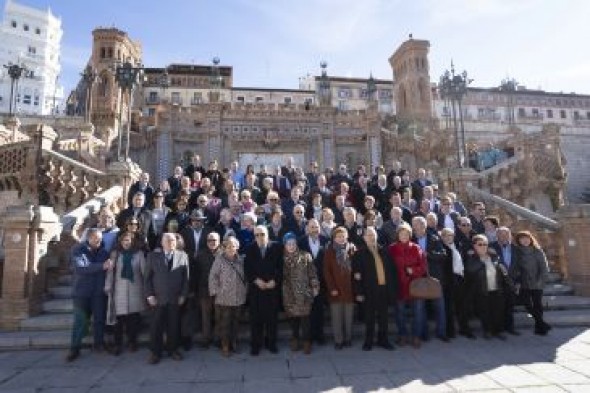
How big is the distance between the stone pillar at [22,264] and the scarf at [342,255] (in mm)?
5474

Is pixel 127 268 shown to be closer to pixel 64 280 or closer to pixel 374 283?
pixel 64 280

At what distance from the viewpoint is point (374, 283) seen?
690 cm

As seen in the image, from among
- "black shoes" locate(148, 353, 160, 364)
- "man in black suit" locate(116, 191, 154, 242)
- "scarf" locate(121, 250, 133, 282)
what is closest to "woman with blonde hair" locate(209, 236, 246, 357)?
"black shoes" locate(148, 353, 160, 364)

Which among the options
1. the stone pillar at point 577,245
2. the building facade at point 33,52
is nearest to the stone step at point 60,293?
the stone pillar at point 577,245

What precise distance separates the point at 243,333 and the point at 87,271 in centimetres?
273

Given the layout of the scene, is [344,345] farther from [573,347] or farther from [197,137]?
[197,137]

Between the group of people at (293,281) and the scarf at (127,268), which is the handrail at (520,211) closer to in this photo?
the group of people at (293,281)

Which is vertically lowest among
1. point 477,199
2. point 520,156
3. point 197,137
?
point 477,199

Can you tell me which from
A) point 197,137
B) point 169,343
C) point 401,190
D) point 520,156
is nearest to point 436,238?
point 401,190

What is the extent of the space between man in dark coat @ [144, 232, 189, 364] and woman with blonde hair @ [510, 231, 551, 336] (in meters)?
5.93

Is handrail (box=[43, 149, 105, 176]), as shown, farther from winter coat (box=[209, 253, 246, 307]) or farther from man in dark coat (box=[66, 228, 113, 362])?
winter coat (box=[209, 253, 246, 307])

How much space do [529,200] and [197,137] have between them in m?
20.3

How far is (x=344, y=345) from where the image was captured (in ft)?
22.4

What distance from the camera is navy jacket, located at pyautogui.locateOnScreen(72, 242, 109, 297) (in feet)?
21.9
